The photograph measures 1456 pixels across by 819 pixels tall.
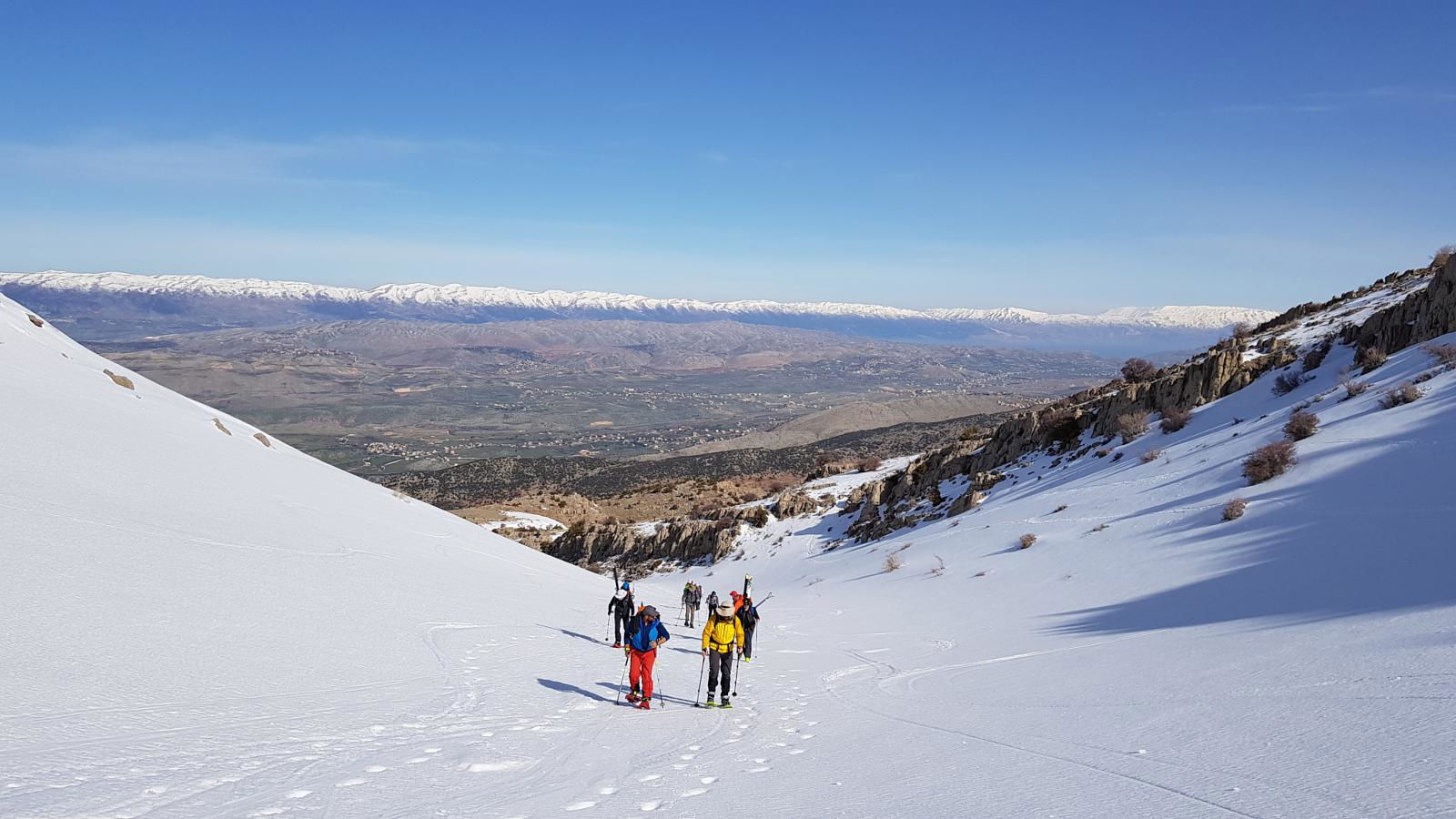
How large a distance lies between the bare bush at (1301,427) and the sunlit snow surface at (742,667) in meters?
0.40

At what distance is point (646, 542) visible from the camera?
42.7 metres

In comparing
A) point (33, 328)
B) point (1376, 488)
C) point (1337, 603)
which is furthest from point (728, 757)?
point (33, 328)

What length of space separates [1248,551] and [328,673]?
1432cm

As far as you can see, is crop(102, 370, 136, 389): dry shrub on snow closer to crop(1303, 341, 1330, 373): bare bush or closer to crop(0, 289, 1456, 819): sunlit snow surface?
crop(0, 289, 1456, 819): sunlit snow surface

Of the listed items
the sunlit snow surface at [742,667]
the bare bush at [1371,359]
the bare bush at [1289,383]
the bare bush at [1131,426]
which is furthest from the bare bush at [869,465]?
the sunlit snow surface at [742,667]

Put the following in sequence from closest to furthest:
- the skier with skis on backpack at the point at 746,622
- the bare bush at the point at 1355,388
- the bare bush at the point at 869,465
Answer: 1. the skier with skis on backpack at the point at 746,622
2. the bare bush at the point at 1355,388
3. the bare bush at the point at 869,465

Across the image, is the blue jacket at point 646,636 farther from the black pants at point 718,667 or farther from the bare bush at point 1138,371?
the bare bush at point 1138,371

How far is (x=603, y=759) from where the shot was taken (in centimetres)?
680

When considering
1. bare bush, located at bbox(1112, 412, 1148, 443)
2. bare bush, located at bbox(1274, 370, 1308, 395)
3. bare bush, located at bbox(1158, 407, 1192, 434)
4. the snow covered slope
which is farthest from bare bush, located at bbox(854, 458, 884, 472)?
bare bush, located at bbox(1274, 370, 1308, 395)

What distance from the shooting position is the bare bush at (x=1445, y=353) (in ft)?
61.2

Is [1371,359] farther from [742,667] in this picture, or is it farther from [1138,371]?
[742,667]

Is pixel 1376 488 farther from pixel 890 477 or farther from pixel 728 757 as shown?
pixel 890 477

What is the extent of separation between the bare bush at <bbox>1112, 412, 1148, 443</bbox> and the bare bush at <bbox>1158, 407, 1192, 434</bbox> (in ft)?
2.92

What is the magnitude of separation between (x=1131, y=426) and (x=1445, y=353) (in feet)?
29.3
